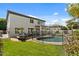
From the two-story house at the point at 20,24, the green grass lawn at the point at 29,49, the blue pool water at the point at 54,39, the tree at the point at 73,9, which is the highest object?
the tree at the point at 73,9

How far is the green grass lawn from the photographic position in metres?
3.60

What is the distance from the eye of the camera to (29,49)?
361cm

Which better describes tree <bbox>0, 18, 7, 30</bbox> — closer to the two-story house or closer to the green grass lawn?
the two-story house

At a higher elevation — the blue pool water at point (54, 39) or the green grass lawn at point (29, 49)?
the blue pool water at point (54, 39)

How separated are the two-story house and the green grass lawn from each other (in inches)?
4.7

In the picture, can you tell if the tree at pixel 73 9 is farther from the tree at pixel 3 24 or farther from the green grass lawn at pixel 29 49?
the tree at pixel 3 24

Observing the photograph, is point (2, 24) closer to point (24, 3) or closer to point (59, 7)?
point (24, 3)

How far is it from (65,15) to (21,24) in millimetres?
501

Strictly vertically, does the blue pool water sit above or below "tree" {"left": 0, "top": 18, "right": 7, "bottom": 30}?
below

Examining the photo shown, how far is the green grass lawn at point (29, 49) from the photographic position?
3.60 m

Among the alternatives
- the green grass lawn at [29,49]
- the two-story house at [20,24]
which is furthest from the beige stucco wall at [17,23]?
the green grass lawn at [29,49]

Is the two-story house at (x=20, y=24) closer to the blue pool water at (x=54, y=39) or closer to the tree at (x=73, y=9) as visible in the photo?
the blue pool water at (x=54, y=39)

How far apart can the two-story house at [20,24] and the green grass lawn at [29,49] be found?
12 centimetres

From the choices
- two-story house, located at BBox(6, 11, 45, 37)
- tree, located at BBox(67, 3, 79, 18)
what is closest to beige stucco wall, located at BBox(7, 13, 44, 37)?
two-story house, located at BBox(6, 11, 45, 37)
